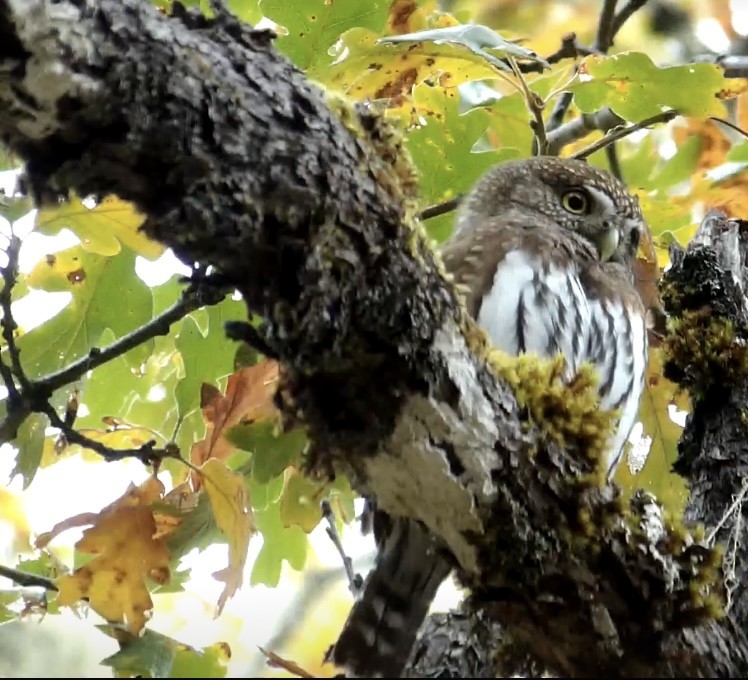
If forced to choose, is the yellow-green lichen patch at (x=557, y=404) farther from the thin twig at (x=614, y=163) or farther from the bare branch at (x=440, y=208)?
the thin twig at (x=614, y=163)

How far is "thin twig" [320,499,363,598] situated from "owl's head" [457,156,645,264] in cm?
85

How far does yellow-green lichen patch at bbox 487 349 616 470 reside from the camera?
1.21 metres

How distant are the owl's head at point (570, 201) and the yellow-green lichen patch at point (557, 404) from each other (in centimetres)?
108

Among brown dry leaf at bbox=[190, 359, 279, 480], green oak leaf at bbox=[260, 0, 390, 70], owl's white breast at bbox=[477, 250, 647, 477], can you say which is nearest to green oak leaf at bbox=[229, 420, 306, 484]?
brown dry leaf at bbox=[190, 359, 279, 480]

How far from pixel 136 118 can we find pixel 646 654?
0.82 metres

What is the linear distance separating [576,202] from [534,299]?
570mm

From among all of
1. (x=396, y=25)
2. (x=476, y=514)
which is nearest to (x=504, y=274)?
(x=396, y=25)

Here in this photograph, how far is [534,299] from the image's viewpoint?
194 centimetres

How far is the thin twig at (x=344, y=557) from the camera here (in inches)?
55.8

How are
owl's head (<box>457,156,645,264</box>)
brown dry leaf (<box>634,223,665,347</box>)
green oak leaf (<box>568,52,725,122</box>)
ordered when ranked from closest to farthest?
green oak leaf (<box>568,52,725,122</box>), brown dry leaf (<box>634,223,665,347</box>), owl's head (<box>457,156,645,264</box>)

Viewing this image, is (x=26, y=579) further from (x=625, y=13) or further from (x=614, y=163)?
(x=625, y=13)

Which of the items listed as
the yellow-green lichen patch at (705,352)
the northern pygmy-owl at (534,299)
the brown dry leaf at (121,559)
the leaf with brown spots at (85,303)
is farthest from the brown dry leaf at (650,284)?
the brown dry leaf at (121,559)

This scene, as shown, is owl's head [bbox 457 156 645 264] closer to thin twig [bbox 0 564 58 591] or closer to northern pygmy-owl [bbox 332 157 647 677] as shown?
northern pygmy-owl [bbox 332 157 647 677]

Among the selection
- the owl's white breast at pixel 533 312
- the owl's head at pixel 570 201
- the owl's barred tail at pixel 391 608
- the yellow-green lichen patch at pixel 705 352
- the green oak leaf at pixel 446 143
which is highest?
the owl's head at pixel 570 201
